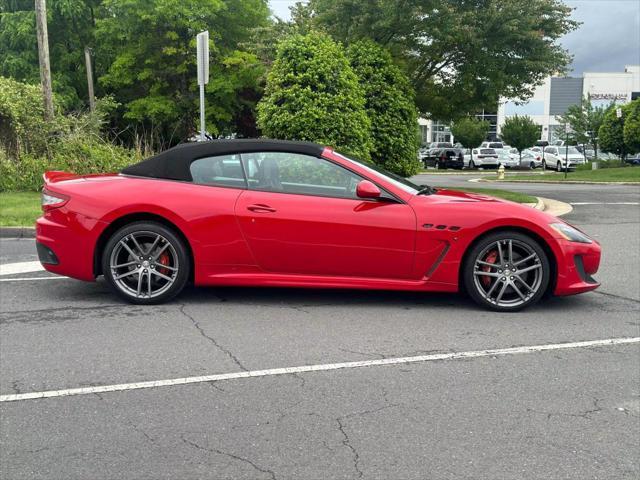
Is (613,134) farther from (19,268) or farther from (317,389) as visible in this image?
(317,389)

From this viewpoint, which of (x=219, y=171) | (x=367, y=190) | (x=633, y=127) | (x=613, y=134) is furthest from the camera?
(x=613, y=134)

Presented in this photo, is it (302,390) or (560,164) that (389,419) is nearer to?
(302,390)

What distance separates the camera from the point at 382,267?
574 cm

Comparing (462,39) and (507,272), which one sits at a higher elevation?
(462,39)

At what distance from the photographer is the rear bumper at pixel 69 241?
19.1ft

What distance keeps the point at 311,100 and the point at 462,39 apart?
7165mm

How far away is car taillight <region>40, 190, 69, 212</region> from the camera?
5.94 metres

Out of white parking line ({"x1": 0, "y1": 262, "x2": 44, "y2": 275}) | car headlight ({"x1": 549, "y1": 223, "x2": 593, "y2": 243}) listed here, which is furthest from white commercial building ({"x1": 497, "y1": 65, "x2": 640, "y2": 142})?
car headlight ({"x1": 549, "y1": 223, "x2": 593, "y2": 243})

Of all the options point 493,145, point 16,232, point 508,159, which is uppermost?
point 493,145

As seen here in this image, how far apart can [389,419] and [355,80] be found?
43.2ft

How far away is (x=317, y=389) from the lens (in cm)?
394

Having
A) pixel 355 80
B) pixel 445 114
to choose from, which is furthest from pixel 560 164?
pixel 355 80

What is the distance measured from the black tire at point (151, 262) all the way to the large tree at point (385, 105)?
12.6 metres

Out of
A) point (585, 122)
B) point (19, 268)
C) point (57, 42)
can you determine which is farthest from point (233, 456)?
point (585, 122)
